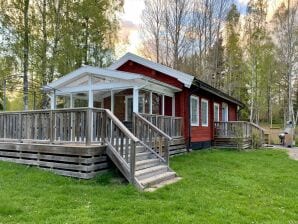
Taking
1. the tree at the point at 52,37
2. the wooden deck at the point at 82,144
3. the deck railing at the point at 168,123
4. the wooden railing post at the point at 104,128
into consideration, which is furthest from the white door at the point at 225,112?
the wooden railing post at the point at 104,128

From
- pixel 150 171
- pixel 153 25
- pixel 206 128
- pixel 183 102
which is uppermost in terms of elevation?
pixel 153 25

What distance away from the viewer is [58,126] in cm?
795

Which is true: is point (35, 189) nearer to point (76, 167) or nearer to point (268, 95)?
point (76, 167)

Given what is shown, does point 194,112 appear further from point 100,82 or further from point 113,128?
point 113,128

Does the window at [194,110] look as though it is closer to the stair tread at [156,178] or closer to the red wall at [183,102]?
the red wall at [183,102]

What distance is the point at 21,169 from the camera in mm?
8062

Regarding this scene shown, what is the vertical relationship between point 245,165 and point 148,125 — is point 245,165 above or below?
below

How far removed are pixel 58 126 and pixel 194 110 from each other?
25.2ft

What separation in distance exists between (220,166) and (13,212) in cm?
674

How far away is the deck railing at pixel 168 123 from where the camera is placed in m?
10.6

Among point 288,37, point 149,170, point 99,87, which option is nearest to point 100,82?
point 99,87

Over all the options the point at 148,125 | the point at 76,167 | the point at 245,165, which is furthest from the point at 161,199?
the point at 245,165

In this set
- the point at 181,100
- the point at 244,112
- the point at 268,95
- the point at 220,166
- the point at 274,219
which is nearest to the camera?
the point at 274,219

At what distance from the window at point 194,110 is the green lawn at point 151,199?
5350 millimetres
